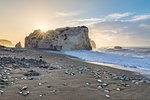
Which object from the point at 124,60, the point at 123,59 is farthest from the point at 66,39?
the point at 124,60

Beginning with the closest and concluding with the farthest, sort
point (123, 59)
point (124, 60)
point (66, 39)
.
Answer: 1. point (124, 60)
2. point (123, 59)
3. point (66, 39)

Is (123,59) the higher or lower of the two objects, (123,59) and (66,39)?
the lower

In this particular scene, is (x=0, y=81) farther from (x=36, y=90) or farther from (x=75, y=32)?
(x=75, y=32)

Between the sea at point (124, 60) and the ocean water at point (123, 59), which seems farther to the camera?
the ocean water at point (123, 59)

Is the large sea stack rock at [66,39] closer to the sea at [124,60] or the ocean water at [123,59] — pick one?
the ocean water at [123,59]

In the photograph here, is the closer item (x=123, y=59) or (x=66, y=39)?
(x=123, y=59)

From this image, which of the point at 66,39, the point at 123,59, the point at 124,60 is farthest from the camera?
the point at 66,39

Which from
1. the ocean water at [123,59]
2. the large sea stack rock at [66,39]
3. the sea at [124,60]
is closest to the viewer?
the sea at [124,60]

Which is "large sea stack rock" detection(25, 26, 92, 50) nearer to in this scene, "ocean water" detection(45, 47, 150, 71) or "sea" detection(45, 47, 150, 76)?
"ocean water" detection(45, 47, 150, 71)

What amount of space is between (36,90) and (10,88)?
0.74 metres

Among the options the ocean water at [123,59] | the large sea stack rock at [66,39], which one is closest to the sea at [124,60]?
the ocean water at [123,59]

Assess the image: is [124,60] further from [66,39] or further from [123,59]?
[66,39]

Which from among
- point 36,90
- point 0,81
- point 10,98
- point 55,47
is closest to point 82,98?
point 36,90

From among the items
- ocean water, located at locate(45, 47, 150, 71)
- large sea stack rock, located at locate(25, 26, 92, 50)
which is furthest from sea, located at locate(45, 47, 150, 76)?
large sea stack rock, located at locate(25, 26, 92, 50)
